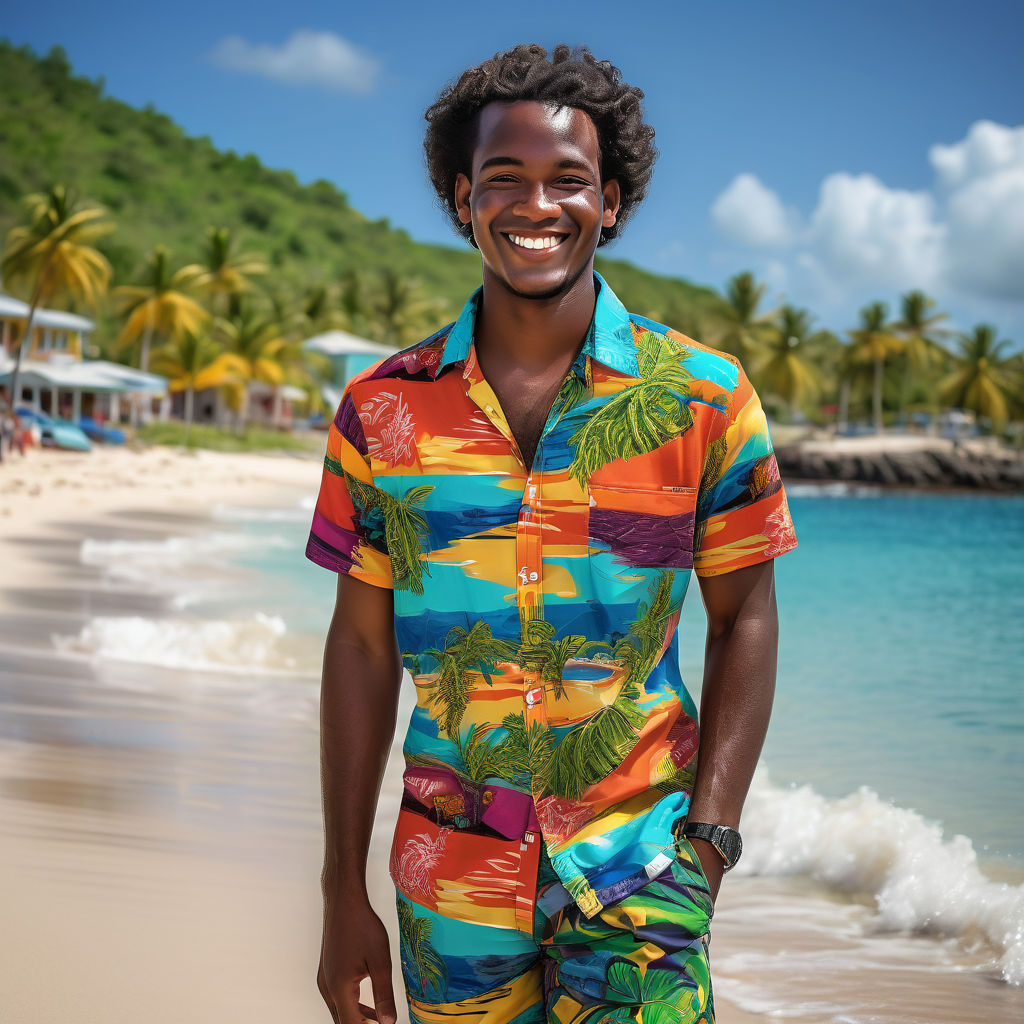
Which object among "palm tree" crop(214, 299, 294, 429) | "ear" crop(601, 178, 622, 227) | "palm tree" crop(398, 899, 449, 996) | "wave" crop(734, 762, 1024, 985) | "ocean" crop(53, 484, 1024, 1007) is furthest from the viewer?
"palm tree" crop(214, 299, 294, 429)

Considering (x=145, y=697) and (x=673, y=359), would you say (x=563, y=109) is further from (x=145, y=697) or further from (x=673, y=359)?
(x=145, y=697)

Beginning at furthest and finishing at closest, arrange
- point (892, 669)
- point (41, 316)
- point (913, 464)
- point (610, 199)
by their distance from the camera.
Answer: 1. point (913, 464)
2. point (41, 316)
3. point (892, 669)
4. point (610, 199)

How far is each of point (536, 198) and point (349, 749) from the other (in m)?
0.91

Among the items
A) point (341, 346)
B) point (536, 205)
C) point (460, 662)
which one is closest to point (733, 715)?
point (460, 662)

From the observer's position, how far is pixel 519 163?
1715 mm

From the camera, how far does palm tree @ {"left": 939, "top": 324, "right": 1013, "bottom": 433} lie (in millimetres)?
64250

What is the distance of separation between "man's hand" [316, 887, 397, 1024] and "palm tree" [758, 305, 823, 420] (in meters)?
63.2

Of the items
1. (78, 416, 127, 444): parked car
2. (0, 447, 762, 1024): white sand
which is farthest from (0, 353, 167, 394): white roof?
(0, 447, 762, 1024): white sand

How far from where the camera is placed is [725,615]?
1.73m

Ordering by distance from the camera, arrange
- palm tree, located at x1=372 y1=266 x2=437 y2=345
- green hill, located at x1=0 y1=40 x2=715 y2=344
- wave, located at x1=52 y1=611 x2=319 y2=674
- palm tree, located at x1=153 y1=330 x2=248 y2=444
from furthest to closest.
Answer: green hill, located at x1=0 y1=40 x2=715 y2=344 → palm tree, located at x1=372 y1=266 x2=437 y2=345 → palm tree, located at x1=153 y1=330 x2=248 y2=444 → wave, located at x1=52 y1=611 x2=319 y2=674

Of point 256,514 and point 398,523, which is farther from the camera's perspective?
point 256,514

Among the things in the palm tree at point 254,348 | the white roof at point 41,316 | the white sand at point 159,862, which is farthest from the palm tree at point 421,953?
the palm tree at point 254,348

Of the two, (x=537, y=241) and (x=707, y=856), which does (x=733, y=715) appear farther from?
(x=537, y=241)

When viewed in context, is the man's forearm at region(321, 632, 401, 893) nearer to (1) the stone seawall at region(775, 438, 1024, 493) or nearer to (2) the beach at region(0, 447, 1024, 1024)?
(2) the beach at region(0, 447, 1024, 1024)
